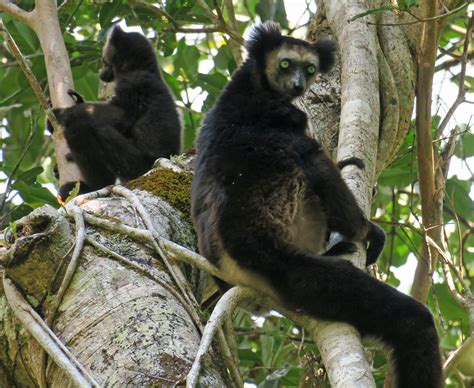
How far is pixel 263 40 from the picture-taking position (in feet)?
17.7

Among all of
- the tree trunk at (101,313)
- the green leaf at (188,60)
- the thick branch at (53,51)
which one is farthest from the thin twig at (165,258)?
the green leaf at (188,60)

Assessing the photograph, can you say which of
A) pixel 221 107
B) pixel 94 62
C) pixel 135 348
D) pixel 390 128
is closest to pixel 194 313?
pixel 135 348

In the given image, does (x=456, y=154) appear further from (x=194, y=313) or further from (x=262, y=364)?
(x=194, y=313)

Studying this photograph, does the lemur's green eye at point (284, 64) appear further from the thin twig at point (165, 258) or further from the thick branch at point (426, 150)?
the thin twig at point (165, 258)

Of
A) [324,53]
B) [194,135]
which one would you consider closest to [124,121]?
[194,135]

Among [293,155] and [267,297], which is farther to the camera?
[293,155]

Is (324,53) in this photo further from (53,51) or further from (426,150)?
(53,51)

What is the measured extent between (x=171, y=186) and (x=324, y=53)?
159cm

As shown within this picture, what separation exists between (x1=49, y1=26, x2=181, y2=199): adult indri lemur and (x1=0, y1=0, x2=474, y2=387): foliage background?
22 centimetres

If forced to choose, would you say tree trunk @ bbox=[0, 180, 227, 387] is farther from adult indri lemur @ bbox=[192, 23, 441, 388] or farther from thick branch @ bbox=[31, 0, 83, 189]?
thick branch @ bbox=[31, 0, 83, 189]

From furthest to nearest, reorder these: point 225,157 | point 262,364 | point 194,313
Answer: point 262,364, point 225,157, point 194,313

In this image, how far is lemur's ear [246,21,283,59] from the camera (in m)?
5.31

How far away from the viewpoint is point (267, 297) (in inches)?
142

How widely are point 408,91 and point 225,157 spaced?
1.79m
